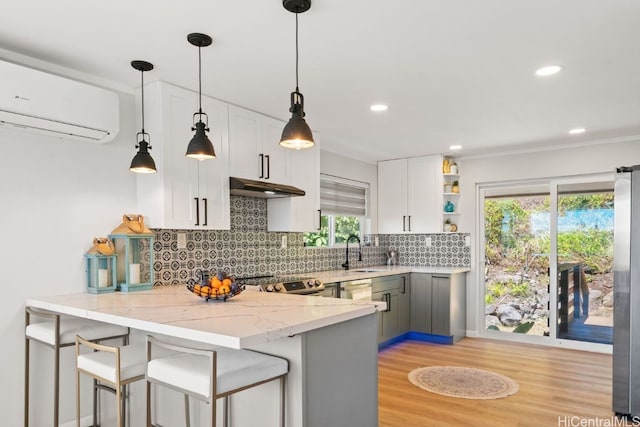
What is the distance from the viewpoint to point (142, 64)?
2750mm

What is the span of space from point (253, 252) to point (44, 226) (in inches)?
73.5

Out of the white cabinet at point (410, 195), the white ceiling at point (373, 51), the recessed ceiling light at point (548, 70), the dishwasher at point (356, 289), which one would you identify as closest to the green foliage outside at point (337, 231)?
the white cabinet at point (410, 195)

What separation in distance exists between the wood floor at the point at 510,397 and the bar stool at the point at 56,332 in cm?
195


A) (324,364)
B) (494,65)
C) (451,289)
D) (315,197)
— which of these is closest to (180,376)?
(324,364)

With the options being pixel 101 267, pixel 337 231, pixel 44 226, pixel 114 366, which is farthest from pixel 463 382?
pixel 44 226

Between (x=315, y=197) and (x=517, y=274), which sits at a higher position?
(x=315, y=197)

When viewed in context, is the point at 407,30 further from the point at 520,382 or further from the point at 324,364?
the point at 520,382

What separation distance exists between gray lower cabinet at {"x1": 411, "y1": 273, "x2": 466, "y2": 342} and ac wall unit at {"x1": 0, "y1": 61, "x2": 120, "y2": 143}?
3939 mm

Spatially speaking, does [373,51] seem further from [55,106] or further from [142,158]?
[55,106]

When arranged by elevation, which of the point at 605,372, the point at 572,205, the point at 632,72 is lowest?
the point at 605,372

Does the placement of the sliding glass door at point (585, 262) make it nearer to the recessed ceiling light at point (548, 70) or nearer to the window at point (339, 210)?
the window at point (339, 210)

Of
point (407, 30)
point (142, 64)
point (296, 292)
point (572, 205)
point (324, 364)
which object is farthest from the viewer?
point (572, 205)

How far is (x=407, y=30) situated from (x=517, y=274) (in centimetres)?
420

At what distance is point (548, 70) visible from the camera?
9.41 feet
